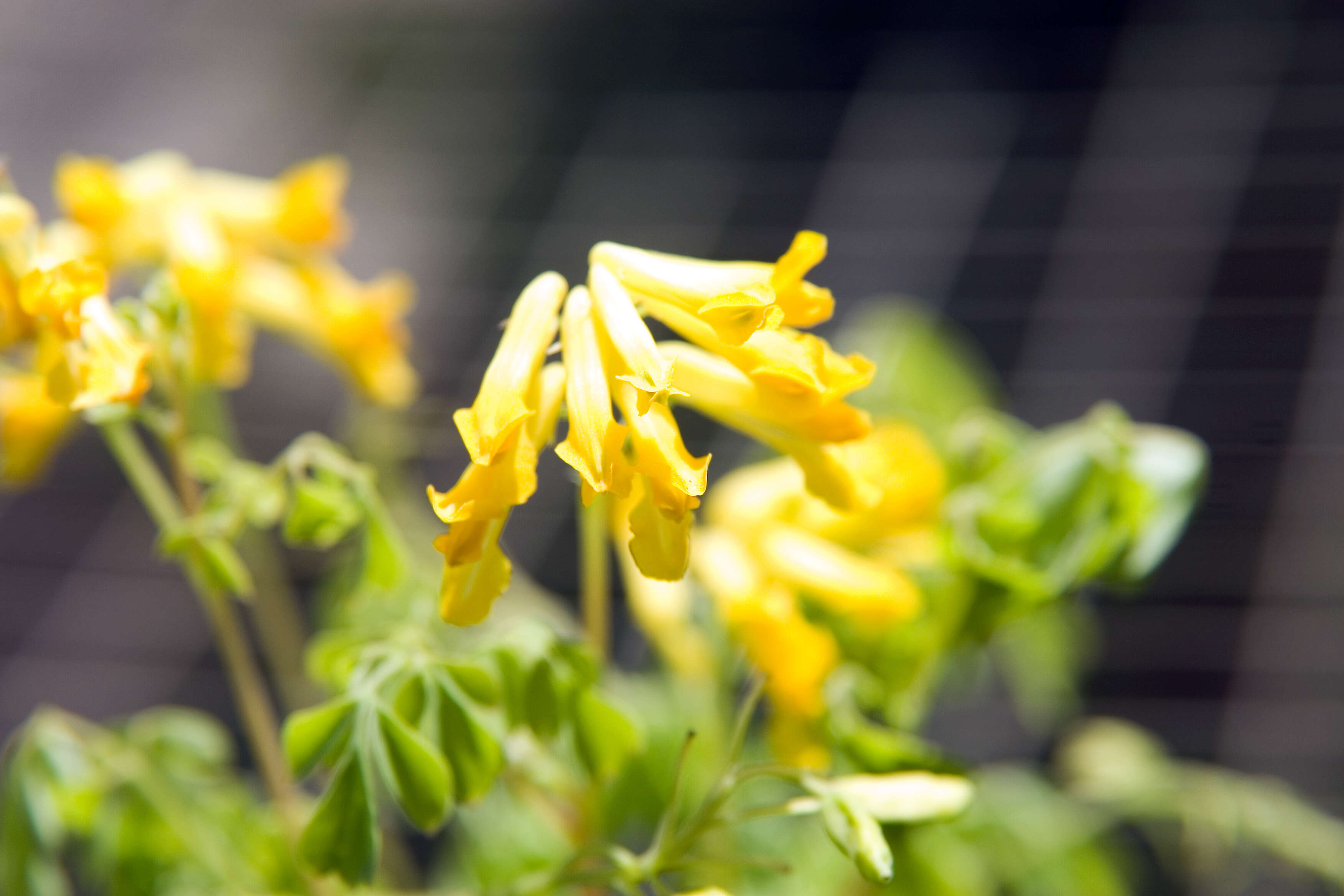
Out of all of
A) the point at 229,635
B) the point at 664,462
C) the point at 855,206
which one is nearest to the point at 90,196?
the point at 229,635

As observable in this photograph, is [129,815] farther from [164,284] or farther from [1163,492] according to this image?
[1163,492]

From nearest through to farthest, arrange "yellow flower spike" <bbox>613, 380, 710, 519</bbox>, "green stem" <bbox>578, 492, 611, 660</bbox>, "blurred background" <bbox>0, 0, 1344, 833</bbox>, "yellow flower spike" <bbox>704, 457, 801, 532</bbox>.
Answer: "yellow flower spike" <bbox>613, 380, 710, 519</bbox> → "green stem" <bbox>578, 492, 611, 660</bbox> → "yellow flower spike" <bbox>704, 457, 801, 532</bbox> → "blurred background" <bbox>0, 0, 1344, 833</bbox>

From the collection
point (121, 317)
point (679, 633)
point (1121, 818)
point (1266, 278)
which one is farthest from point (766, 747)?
point (1266, 278)

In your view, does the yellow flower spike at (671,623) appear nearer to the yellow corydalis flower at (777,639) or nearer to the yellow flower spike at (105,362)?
the yellow corydalis flower at (777,639)

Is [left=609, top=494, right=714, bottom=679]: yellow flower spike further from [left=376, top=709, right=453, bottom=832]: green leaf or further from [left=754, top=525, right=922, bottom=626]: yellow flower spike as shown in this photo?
[left=376, top=709, right=453, bottom=832]: green leaf

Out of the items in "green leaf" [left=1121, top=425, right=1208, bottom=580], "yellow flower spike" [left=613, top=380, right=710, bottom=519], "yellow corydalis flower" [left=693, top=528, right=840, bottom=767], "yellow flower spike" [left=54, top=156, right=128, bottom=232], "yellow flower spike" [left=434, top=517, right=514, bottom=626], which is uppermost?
"yellow flower spike" [left=54, top=156, right=128, bottom=232]

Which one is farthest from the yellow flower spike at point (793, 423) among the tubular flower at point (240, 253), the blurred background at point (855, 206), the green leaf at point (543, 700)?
the blurred background at point (855, 206)


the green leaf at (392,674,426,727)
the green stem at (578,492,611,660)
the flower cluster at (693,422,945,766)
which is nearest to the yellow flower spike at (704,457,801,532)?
the flower cluster at (693,422,945,766)
